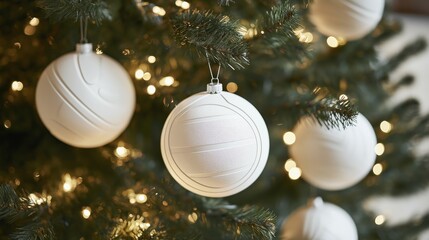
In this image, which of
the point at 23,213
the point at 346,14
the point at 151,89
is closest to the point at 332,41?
the point at 346,14

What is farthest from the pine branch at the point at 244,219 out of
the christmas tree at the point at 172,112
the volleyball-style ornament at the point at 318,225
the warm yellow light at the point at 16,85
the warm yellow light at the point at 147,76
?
the warm yellow light at the point at 16,85

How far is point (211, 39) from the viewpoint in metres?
0.58

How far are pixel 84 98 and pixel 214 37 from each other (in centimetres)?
17

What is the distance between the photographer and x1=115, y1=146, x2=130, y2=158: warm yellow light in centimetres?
82

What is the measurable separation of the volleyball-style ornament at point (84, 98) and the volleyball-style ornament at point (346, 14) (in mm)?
288

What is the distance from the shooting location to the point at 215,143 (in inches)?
21.6

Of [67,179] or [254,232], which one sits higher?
[254,232]

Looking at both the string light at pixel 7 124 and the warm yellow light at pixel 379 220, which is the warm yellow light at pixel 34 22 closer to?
the string light at pixel 7 124

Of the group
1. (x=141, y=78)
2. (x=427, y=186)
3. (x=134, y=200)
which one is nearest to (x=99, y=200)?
(x=134, y=200)

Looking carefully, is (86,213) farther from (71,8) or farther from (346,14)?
(346,14)

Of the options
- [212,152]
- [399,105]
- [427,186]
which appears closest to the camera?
[212,152]

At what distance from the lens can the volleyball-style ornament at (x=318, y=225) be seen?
785 mm

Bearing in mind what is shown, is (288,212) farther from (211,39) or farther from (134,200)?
(211,39)

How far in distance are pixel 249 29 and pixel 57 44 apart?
0.97 feet
